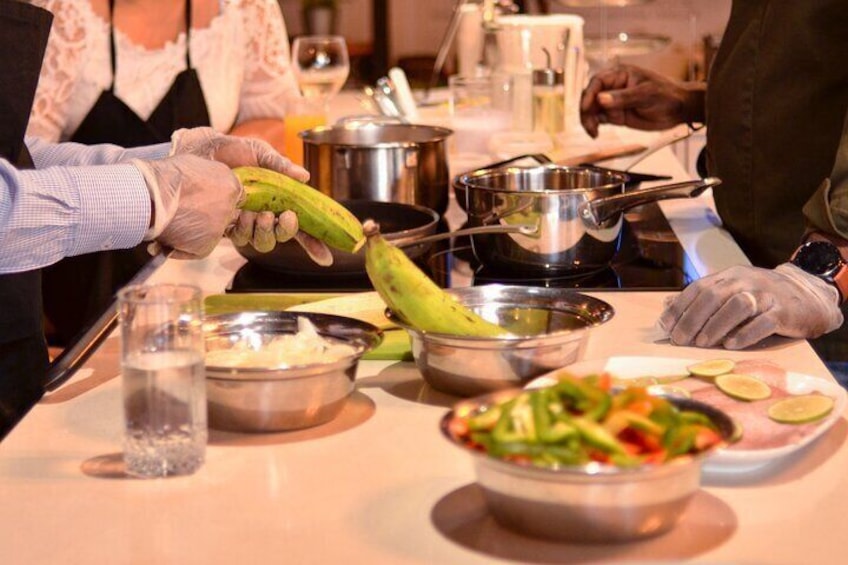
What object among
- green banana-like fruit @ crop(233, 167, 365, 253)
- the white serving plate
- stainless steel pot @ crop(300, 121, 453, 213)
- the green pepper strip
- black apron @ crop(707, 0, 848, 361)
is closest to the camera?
the green pepper strip

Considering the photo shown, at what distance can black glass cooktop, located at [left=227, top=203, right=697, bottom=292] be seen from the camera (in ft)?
7.08

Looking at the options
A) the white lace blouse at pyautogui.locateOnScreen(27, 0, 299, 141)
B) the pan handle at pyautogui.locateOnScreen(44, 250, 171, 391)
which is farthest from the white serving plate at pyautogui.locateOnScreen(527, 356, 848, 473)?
the white lace blouse at pyautogui.locateOnScreen(27, 0, 299, 141)

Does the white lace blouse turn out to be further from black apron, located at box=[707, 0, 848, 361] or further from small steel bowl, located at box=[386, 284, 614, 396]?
small steel bowl, located at box=[386, 284, 614, 396]

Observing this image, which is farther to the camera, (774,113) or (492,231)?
(774,113)

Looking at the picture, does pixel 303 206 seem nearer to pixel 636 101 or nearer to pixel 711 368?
pixel 711 368

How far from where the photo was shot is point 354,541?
3.91 feet

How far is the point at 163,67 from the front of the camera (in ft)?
11.8

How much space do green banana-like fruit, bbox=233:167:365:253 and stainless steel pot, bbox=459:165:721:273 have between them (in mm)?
387

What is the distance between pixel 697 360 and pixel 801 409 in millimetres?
218

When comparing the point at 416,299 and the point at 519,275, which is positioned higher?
the point at 416,299

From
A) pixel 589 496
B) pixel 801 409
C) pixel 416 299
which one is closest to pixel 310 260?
pixel 416 299

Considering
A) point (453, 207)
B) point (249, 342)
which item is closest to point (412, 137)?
point (453, 207)

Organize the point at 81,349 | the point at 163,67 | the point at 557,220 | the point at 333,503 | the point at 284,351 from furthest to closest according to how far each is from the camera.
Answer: the point at 163,67
the point at 557,220
the point at 81,349
the point at 284,351
the point at 333,503

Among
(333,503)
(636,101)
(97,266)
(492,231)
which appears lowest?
(97,266)
